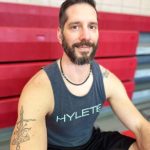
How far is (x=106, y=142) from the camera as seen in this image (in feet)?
4.33

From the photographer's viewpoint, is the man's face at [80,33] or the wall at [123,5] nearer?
the man's face at [80,33]

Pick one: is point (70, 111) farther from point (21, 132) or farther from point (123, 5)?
point (123, 5)

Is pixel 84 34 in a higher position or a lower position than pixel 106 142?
higher

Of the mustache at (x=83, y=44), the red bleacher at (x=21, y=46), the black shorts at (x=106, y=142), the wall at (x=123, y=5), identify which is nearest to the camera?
the mustache at (x=83, y=44)

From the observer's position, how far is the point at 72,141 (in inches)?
48.8

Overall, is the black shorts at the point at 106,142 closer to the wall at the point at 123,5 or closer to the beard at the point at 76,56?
A: the beard at the point at 76,56

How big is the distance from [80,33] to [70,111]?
36cm

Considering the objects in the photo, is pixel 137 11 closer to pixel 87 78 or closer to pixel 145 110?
pixel 145 110

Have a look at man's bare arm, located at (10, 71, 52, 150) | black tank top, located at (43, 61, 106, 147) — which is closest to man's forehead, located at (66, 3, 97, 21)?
black tank top, located at (43, 61, 106, 147)

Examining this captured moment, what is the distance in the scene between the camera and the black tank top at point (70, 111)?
1.15 metres

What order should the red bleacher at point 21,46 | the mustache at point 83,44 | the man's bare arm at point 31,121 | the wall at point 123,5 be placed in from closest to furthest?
the man's bare arm at point 31,121
the mustache at point 83,44
the red bleacher at point 21,46
the wall at point 123,5

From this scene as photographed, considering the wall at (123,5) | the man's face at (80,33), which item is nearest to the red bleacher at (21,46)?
the wall at (123,5)

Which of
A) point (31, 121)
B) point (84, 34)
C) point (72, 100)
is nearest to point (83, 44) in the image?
point (84, 34)

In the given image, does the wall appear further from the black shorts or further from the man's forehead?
the black shorts
